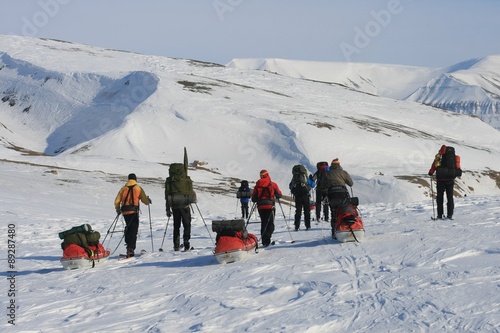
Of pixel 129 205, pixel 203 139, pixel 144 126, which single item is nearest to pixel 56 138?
pixel 144 126

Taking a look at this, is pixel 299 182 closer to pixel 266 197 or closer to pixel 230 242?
pixel 266 197

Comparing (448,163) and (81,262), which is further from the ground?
(448,163)

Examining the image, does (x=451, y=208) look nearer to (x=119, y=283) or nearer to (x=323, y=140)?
(x=119, y=283)

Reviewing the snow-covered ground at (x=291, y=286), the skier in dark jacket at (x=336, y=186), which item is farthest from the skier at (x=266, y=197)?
the skier in dark jacket at (x=336, y=186)

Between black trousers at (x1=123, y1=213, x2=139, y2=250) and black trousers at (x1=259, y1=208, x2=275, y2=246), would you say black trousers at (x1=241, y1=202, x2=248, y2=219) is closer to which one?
black trousers at (x1=259, y1=208, x2=275, y2=246)

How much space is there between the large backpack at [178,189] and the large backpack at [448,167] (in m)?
7.73

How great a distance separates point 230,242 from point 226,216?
14193 millimetres

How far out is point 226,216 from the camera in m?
27.3

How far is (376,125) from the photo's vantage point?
276 ft

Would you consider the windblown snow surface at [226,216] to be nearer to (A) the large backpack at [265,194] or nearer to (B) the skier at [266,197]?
(B) the skier at [266,197]

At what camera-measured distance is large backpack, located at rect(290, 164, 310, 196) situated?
57.7ft

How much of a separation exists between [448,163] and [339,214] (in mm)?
5121

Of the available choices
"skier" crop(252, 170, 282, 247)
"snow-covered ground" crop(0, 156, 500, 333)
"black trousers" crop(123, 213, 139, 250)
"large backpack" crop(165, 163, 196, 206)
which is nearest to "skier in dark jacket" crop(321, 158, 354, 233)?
"snow-covered ground" crop(0, 156, 500, 333)

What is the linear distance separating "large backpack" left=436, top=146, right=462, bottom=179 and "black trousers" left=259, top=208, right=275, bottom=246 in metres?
5.82
